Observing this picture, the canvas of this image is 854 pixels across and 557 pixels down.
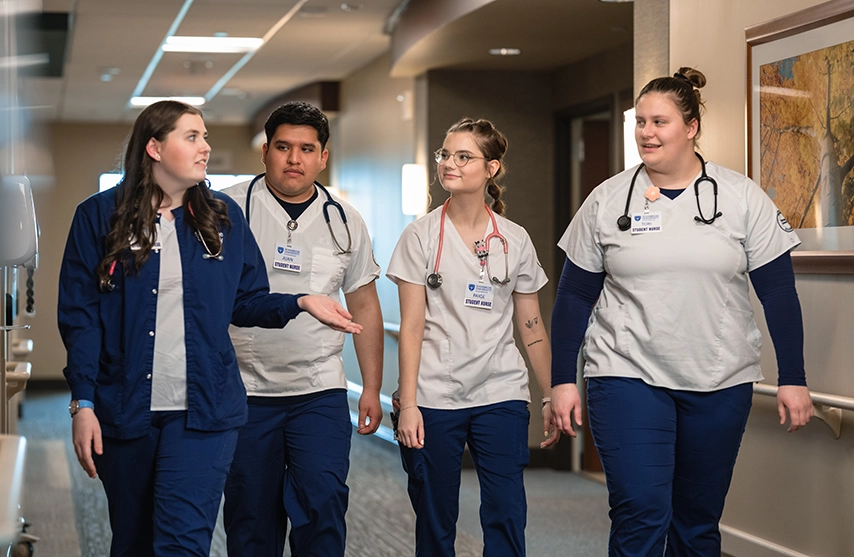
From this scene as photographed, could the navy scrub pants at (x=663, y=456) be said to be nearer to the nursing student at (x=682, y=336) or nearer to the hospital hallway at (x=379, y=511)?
the nursing student at (x=682, y=336)

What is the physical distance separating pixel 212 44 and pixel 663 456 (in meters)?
6.74

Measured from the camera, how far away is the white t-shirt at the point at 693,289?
2.97 m

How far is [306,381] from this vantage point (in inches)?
134

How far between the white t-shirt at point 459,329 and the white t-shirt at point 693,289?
38cm

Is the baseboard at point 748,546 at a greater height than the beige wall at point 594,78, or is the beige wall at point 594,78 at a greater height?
the beige wall at point 594,78

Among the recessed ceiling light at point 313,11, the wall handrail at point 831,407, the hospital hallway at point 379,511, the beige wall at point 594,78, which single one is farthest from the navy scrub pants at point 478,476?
the recessed ceiling light at point 313,11

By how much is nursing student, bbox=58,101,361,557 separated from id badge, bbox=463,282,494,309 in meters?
0.63

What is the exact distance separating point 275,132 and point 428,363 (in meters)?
0.93

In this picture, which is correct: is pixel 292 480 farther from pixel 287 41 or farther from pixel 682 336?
pixel 287 41

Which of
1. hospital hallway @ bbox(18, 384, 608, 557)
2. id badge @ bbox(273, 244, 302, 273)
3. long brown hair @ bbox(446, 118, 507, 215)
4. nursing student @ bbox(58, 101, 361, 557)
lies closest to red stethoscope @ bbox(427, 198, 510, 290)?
long brown hair @ bbox(446, 118, 507, 215)

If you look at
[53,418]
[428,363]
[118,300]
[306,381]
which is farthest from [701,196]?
[53,418]

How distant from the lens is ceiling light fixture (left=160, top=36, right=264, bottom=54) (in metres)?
8.55

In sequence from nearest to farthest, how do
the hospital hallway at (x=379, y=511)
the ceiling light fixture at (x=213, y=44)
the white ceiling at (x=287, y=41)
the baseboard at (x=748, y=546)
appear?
the baseboard at (x=748, y=546) < the hospital hallway at (x=379, y=511) < the white ceiling at (x=287, y=41) < the ceiling light fixture at (x=213, y=44)

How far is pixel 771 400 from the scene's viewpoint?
4.19 m
